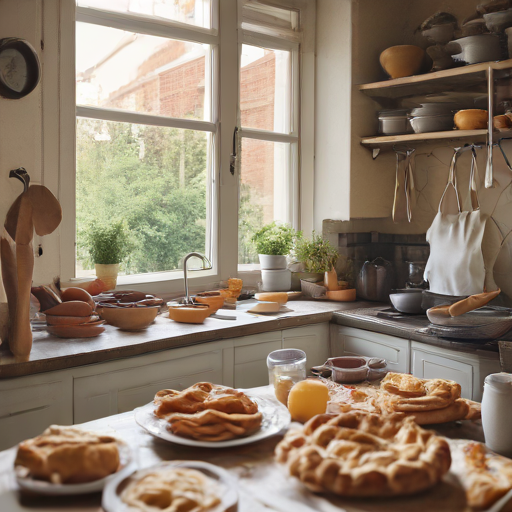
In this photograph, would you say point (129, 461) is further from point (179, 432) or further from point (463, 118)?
point (463, 118)

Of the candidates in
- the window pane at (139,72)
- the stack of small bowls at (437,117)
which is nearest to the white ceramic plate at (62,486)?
the window pane at (139,72)

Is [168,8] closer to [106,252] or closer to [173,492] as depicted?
[106,252]

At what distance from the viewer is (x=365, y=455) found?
0.97 m

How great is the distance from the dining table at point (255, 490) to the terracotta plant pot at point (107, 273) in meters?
1.62

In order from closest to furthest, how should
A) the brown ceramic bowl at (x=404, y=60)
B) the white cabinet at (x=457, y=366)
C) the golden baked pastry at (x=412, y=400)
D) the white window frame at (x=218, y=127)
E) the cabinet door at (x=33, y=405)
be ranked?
the golden baked pastry at (x=412, y=400), the cabinet door at (x=33, y=405), the white cabinet at (x=457, y=366), the white window frame at (x=218, y=127), the brown ceramic bowl at (x=404, y=60)

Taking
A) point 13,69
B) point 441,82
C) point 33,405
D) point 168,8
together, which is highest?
point 168,8

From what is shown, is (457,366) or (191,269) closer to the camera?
(457,366)

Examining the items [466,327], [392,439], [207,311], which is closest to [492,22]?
[466,327]

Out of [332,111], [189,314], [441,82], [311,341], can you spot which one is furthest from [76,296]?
[441,82]

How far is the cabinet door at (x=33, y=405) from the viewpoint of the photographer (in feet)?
6.03

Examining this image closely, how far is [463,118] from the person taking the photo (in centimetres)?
289

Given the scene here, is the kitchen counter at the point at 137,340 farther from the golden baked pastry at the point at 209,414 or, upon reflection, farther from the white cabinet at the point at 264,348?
the golden baked pastry at the point at 209,414

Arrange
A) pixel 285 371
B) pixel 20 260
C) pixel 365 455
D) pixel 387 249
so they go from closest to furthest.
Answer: pixel 365 455 → pixel 285 371 → pixel 20 260 → pixel 387 249

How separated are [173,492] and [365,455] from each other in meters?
0.33
